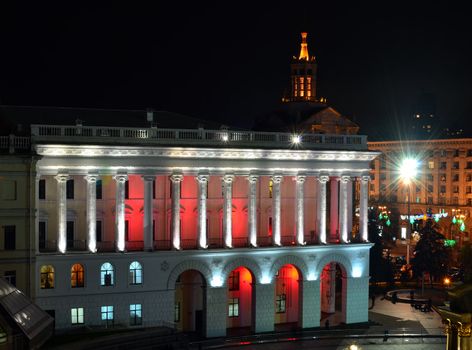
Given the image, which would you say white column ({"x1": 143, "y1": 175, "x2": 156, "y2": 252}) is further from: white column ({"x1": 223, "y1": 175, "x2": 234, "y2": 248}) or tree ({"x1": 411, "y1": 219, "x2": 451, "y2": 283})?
tree ({"x1": 411, "y1": 219, "x2": 451, "y2": 283})

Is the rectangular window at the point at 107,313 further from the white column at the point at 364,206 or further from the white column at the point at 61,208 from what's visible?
the white column at the point at 364,206

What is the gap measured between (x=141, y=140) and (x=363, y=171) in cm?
1864

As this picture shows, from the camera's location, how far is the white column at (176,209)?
207ft

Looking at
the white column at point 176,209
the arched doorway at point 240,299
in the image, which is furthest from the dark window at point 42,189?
the arched doorway at point 240,299

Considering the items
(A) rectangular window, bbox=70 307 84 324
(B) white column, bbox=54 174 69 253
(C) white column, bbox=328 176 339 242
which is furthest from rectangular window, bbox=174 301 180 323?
(C) white column, bbox=328 176 339 242

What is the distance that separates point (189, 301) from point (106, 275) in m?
8.02

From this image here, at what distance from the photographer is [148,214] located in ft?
206

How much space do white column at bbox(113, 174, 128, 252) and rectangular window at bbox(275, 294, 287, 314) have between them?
1432cm

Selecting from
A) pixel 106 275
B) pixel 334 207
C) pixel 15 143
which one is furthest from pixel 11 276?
pixel 334 207

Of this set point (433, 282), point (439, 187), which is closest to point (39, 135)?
point (433, 282)

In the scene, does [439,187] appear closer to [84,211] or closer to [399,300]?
[399,300]

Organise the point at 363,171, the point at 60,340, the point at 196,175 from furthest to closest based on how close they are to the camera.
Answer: the point at 363,171
the point at 196,175
the point at 60,340

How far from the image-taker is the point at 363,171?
69750 mm

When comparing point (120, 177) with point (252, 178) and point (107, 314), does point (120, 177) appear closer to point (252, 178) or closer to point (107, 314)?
point (107, 314)
